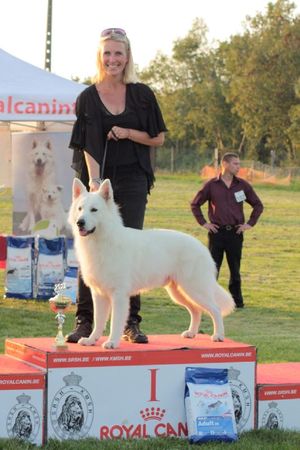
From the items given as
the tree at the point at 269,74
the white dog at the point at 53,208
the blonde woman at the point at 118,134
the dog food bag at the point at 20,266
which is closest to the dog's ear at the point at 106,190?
the blonde woman at the point at 118,134

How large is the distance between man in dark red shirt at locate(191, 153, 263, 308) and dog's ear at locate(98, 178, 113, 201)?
601 cm

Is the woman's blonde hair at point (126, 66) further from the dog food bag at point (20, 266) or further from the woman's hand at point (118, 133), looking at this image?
the dog food bag at point (20, 266)

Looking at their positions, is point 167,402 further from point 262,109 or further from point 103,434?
point 262,109

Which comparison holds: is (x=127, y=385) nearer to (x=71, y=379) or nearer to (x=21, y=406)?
(x=71, y=379)

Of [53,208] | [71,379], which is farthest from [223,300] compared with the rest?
[53,208]

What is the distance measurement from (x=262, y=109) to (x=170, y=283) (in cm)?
5450

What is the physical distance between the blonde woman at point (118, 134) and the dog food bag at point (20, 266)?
546 centimetres

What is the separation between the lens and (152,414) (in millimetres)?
5578

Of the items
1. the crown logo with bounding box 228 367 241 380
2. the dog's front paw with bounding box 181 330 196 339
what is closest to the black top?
the dog's front paw with bounding box 181 330 196 339

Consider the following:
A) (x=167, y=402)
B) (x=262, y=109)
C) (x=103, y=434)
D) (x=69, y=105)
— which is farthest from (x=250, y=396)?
(x=262, y=109)

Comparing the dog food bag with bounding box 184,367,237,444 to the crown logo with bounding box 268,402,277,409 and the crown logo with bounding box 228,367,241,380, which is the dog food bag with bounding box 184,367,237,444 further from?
the crown logo with bounding box 268,402,277,409

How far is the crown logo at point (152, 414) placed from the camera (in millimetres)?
5562

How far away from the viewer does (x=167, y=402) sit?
561 cm

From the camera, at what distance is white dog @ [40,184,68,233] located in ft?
40.9
